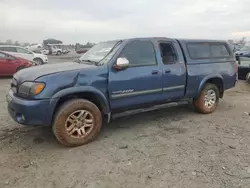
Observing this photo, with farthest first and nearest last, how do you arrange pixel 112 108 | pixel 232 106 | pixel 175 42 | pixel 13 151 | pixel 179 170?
pixel 232 106 → pixel 175 42 → pixel 112 108 → pixel 13 151 → pixel 179 170

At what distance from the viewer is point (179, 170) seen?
3363mm

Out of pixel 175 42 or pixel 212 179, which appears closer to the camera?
pixel 212 179

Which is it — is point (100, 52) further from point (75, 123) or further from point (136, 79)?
point (75, 123)

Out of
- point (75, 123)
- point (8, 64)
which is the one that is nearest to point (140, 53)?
point (75, 123)

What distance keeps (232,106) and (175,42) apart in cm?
275

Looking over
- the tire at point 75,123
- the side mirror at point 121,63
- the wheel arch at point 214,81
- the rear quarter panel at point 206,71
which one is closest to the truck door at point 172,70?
the rear quarter panel at point 206,71

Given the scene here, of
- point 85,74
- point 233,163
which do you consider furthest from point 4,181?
point 233,163

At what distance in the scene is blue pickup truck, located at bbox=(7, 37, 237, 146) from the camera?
3.84 m

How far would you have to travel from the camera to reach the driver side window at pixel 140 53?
4.64 meters

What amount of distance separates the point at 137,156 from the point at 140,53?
6.62 ft

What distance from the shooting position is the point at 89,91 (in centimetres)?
410

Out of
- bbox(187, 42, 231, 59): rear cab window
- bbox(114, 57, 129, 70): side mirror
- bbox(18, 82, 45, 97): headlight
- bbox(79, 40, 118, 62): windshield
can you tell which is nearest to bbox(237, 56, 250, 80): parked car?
bbox(187, 42, 231, 59): rear cab window

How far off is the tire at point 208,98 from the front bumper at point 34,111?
3519mm

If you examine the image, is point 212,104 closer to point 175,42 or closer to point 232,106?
point 232,106
